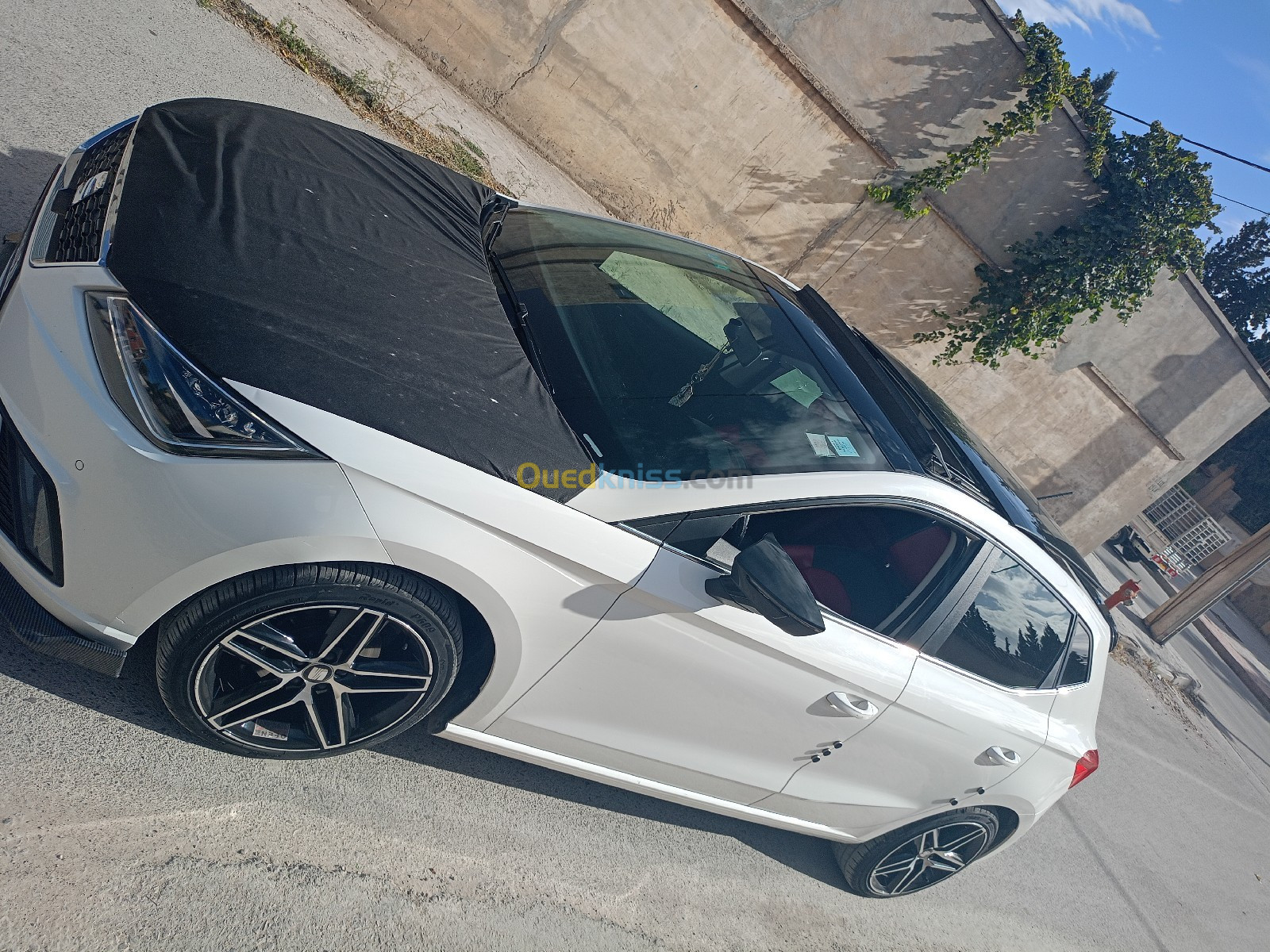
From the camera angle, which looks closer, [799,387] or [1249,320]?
[799,387]

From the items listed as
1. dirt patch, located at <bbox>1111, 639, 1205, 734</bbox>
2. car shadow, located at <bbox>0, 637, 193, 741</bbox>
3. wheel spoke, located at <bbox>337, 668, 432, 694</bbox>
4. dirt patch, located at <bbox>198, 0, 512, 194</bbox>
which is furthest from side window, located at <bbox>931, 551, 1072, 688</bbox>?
dirt patch, located at <bbox>1111, 639, 1205, 734</bbox>

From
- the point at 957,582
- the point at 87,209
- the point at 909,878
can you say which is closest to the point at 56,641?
the point at 87,209

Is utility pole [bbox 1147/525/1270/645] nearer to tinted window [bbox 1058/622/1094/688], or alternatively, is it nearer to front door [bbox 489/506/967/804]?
tinted window [bbox 1058/622/1094/688]

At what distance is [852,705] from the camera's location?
2.85 m

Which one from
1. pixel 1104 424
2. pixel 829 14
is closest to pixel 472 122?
pixel 829 14

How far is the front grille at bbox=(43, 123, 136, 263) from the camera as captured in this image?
7.45ft

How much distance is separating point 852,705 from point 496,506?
4.91 ft

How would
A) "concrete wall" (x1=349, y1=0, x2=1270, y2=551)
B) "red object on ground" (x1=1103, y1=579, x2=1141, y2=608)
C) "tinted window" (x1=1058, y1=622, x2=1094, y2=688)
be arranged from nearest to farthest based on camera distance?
"tinted window" (x1=1058, y1=622, x2=1094, y2=688) → "concrete wall" (x1=349, y1=0, x2=1270, y2=551) → "red object on ground" (x1=1103, y1=579, x2=1141, y2=608)

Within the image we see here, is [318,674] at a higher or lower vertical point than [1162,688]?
lower

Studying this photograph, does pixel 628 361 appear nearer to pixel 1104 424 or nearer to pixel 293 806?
pixel 293 806

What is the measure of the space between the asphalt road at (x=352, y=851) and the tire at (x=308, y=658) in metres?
0.19

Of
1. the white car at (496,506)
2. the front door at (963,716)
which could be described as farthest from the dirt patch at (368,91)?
the front door at (963,716)

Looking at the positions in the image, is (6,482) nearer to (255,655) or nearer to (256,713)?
(255,655)

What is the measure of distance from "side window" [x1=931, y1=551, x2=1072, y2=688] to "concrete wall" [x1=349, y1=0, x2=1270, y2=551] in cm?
691
